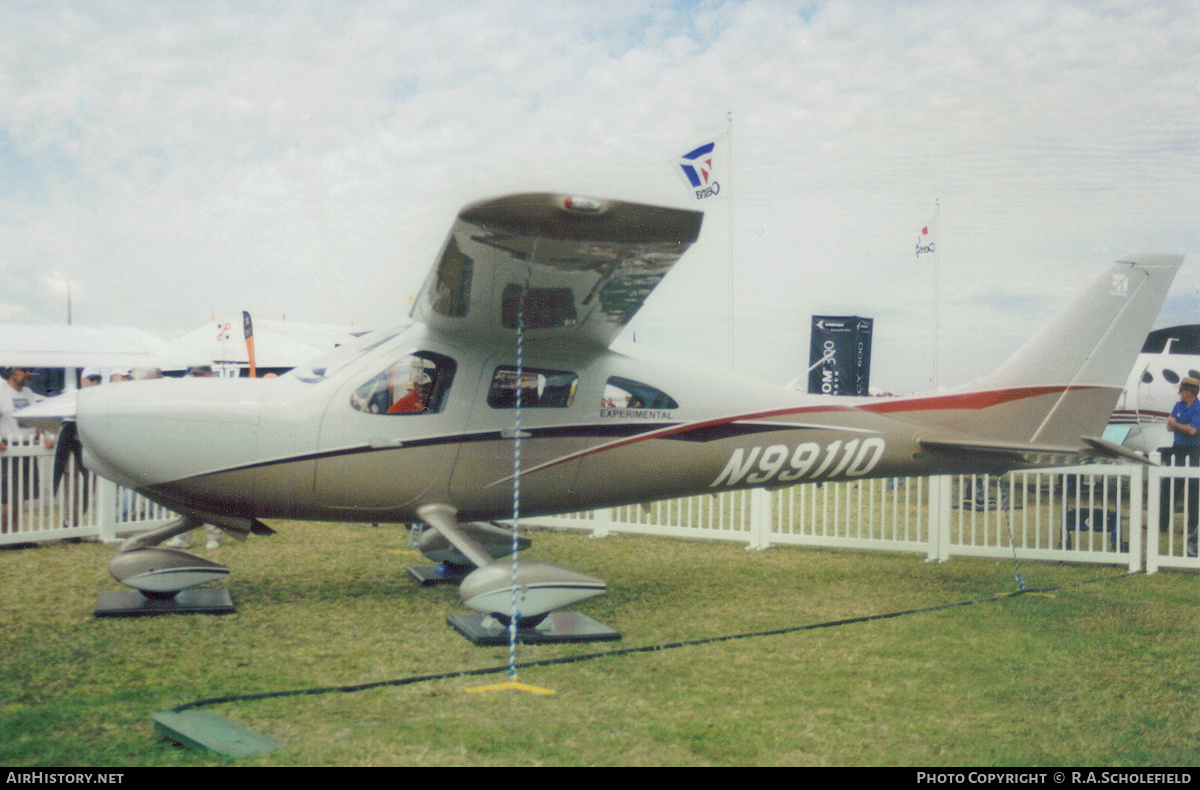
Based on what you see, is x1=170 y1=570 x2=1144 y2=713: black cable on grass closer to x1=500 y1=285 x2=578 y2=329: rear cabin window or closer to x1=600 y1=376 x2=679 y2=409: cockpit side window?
x1=600 y1=376 x2=679 y2=409: cockpit side window

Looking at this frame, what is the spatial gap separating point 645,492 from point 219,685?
318 centimetres

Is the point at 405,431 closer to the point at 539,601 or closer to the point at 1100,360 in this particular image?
the point at 539,601

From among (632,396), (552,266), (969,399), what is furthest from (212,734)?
(969,399)

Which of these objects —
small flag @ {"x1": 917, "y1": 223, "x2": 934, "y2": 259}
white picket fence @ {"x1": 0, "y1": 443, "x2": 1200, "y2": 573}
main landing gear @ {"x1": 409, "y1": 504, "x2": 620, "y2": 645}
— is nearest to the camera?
main landing gear @ {"x1": 409, "y1": 504, "x2": 620, "y2": 645}

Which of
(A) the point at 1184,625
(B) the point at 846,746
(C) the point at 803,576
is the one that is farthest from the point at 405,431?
(A) the point at 1184,625

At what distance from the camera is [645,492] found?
20.8ft

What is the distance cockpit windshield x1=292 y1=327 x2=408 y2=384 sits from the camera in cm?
579

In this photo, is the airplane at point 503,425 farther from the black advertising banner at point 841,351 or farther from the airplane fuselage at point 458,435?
the black advertising banner at point 841,351

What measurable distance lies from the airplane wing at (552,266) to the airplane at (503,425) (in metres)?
0.02

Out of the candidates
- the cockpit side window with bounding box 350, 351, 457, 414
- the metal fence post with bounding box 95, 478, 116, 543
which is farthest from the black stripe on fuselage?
the metal fence post with bounding box 95, 478, 116, 543

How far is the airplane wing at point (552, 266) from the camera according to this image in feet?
13.5

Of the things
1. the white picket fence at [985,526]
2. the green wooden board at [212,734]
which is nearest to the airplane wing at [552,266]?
the white picket fence at [985,526]

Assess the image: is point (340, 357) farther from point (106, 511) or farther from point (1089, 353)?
point (1089, 353)

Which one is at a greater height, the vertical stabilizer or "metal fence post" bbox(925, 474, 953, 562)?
the vertical stabilizer
